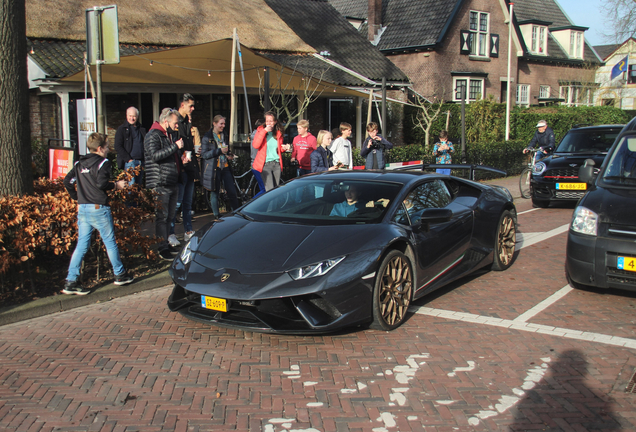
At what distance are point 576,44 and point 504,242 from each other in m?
37.0

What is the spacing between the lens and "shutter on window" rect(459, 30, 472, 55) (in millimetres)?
30219

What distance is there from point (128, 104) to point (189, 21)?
3303 millimetres

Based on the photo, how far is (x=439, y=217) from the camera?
5.65 meters

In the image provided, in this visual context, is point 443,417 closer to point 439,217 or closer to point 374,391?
point 374,391

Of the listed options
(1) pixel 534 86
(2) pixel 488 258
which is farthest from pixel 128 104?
(1) pixel 534 86

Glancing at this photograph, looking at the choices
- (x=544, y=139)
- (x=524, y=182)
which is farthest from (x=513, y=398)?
(x=524, y=182)

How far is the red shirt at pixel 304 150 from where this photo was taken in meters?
10.8

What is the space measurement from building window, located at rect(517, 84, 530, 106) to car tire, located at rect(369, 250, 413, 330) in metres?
32.1

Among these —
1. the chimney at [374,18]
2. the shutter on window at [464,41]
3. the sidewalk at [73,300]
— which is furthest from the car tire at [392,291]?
the chimney at [374,18]

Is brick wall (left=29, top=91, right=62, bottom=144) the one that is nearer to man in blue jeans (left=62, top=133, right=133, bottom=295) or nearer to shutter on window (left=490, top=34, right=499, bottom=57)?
man in blue jeans (left=62, top=133, right=133, bottom=295)

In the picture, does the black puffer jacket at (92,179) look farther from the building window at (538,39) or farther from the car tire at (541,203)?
the building window at (538,39)

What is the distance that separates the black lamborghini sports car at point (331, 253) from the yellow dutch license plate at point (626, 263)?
1461mm

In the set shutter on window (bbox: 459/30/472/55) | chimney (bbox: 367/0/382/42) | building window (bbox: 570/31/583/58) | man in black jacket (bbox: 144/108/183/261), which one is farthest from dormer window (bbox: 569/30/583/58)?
man in black jacket (bbox: 144/108/183/261)

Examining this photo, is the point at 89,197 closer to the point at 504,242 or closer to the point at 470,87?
the point at 504,242
